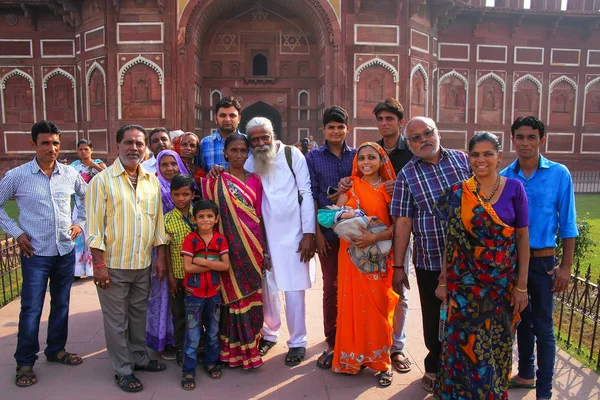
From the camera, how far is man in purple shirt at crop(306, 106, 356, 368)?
3361mm

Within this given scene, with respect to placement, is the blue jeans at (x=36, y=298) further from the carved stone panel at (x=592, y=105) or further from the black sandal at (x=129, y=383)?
the carved stone panel at (x=592, y=105)

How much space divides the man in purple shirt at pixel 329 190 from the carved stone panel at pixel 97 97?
11.8 m

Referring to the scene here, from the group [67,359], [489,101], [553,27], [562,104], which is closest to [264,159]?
[67,359]

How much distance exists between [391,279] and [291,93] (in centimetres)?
1235

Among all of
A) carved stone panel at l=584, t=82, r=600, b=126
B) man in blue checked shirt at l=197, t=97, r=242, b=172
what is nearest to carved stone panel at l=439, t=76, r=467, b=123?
carved stone panel at l=584, t=82, r=600, b=126

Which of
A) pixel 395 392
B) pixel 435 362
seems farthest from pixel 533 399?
pixel 395 392

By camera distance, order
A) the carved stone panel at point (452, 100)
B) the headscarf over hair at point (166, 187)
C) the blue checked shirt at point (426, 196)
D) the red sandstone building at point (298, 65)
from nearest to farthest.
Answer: the blue checked shirt at point (426, 196)
the headscarf over hair at point (166, 187)
the red sandstone building at point (298, 65)
the carved stone panel at point (452, 100)

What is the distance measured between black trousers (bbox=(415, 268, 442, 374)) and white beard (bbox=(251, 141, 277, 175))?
125cm

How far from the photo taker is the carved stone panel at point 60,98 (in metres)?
14.8

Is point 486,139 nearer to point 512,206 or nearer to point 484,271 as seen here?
point 512,206

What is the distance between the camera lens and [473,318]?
236cm

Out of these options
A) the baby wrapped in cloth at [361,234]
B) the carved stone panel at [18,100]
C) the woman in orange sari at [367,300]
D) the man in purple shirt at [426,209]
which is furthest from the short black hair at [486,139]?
the carved stone panel at [18,100]

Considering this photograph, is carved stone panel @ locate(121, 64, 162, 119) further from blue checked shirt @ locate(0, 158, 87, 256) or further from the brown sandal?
the brown sandal

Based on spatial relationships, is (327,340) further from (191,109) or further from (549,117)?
(549,117)
